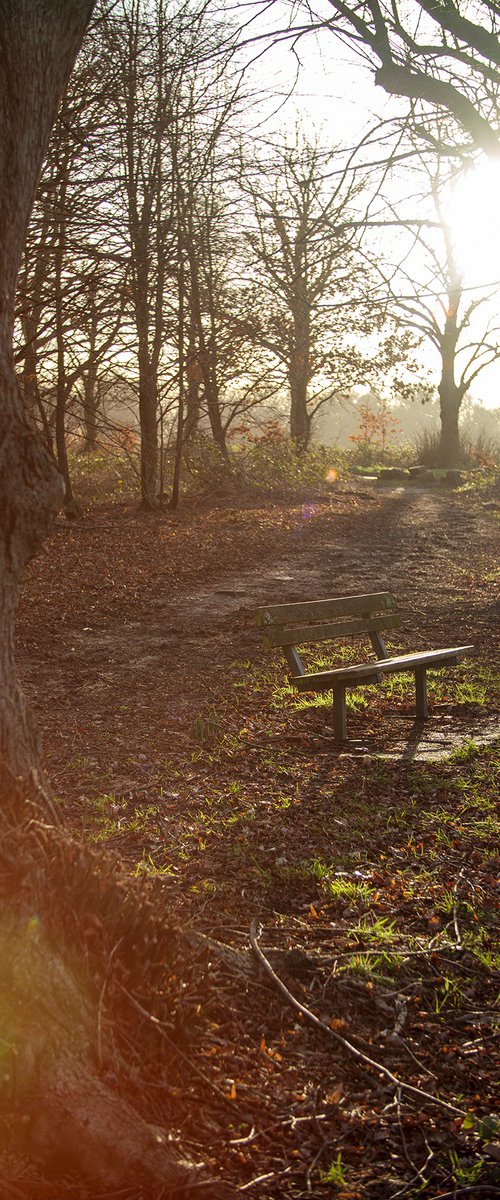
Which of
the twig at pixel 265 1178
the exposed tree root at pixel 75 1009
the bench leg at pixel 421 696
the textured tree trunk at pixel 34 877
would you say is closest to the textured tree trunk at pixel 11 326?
the textured tree trunk at pixel 34 877

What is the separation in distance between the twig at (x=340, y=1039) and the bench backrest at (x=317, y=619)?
277cm

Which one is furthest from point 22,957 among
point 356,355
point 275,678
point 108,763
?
point 356,355

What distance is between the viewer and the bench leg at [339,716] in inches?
229

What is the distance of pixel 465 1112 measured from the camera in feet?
8.33

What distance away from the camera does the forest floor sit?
242cm

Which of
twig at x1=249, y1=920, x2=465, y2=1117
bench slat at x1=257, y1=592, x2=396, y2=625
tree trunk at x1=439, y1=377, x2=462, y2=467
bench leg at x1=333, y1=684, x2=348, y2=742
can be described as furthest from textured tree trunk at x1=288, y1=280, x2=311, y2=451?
twig at x1=249, y1=920, x2=465, y2=1117

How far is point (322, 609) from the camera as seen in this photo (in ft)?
20.7

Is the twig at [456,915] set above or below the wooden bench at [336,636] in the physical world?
below

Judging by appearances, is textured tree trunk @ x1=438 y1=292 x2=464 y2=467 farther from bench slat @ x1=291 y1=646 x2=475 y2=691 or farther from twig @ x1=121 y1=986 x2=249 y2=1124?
twig @ x1=121 y1=986 x2=249 y2=1124

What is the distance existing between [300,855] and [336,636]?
226 cm

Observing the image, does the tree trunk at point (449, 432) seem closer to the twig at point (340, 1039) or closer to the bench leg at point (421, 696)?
the bench leg at point (421, 696)

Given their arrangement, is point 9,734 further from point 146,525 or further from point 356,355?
point 356,355

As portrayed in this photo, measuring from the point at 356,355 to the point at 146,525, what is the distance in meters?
11.7

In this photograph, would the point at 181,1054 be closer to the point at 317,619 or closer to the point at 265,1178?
the point at 265,1178
